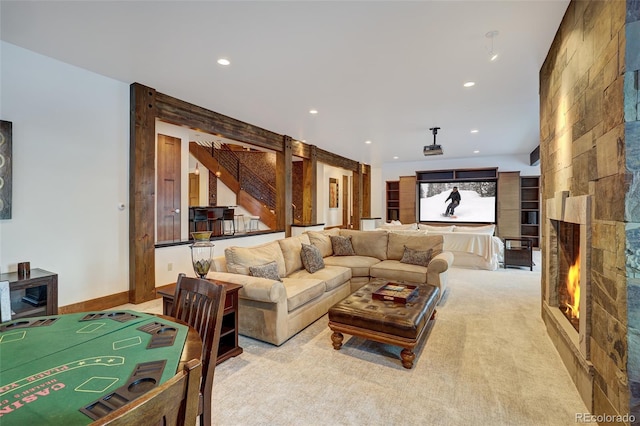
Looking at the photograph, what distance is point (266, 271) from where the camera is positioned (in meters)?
3.18

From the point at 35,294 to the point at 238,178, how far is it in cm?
671

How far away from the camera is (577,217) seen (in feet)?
6.87

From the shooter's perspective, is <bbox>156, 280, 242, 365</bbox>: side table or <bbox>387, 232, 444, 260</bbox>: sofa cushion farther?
<bbox>387, 232, 444, 260</bbox>: sofa cushion

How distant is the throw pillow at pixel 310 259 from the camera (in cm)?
397

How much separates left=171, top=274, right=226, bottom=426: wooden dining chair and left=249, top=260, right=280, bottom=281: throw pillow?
4.31 ft

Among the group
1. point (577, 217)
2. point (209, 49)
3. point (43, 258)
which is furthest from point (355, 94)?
point (43, 258)

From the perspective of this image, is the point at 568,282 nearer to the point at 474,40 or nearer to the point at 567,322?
the point at 567,322

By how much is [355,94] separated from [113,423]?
436cm

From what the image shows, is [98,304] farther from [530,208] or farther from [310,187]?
[530,208]

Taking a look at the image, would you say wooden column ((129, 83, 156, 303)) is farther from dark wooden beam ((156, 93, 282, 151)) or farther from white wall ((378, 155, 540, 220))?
white wall ((378, 155, 540, 220))

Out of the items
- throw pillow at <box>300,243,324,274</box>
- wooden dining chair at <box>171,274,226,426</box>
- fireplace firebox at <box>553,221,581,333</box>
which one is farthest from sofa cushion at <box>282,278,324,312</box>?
fireplace firebox at <box>553,221,581,333</box>

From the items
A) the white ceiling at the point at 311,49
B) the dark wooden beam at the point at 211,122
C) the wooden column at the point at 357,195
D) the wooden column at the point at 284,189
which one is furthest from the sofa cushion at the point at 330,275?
the wooden column at the point at 357,195

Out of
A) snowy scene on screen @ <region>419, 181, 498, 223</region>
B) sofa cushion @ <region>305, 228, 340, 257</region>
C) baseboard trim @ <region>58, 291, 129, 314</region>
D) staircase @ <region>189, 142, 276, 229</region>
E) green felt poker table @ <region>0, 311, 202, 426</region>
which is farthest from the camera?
snowy scene on screen @ <region>419, 181, 498, 223</region>

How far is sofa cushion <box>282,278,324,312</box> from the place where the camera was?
2.95 m
